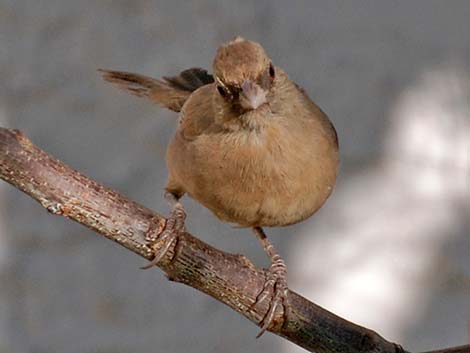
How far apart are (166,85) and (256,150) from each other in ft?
3.05

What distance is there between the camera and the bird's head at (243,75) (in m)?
2.67

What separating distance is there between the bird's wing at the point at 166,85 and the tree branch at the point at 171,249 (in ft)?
3.63

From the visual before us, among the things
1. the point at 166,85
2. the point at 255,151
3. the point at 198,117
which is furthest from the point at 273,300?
the point at 166,85

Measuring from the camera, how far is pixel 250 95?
2668 mm

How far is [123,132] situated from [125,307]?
2.17 feet

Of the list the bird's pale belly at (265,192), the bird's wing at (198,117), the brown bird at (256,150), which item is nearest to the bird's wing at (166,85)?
the bird's wing at (198,117)

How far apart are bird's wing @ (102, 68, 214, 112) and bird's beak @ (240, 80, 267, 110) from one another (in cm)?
87

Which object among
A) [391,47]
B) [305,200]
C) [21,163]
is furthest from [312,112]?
[391,47]

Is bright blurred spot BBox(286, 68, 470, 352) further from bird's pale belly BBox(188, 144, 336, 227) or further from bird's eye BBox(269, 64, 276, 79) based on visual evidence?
bird's eye BBox(269, 64, 276, 79)

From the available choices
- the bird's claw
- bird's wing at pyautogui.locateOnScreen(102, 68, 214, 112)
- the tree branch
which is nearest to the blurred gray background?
bird's wing at pyautogui.locateOnScreen(102, 68, 214, 112)

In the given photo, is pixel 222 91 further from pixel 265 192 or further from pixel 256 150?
pixel 265 192

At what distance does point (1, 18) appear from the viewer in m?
4.13

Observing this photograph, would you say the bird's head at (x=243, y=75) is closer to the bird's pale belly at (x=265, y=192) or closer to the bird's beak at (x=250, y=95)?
the bird's beak at (x=250, y=95)

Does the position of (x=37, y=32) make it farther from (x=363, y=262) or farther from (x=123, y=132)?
(x=363, y=262)
